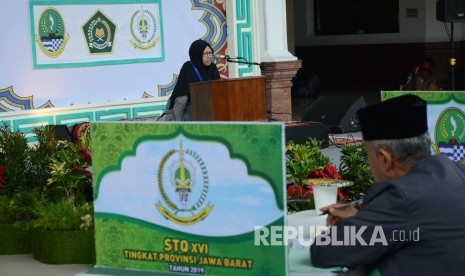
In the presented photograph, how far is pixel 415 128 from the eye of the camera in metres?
2.72

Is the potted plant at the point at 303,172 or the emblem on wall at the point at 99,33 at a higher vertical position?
the emblem on wall at the point at 99,33

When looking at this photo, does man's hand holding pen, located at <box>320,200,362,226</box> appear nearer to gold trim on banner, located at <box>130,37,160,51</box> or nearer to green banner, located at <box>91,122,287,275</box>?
green banner, located at <box>91,122,287,275</box>

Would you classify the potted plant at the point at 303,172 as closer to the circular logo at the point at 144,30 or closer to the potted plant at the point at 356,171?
the potted plant at the point at 356,171

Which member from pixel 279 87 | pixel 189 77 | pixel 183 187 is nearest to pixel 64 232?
pixel 183 187

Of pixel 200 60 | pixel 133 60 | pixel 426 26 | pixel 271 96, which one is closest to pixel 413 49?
pixel 426 26

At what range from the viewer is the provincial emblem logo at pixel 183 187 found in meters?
2.81

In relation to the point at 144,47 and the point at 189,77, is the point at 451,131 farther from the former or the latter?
the point at 144,47

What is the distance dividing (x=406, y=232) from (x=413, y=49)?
53.8 feet

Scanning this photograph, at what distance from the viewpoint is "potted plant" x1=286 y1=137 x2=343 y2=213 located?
13.9 feet

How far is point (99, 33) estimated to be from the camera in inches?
401

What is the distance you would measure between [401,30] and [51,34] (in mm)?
10536

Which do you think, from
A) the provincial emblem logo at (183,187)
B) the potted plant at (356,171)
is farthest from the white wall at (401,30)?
the provincial emblem logo at (183,187)

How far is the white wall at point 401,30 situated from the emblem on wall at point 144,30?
8748 millimetres

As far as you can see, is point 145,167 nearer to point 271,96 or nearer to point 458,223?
point 458,223
